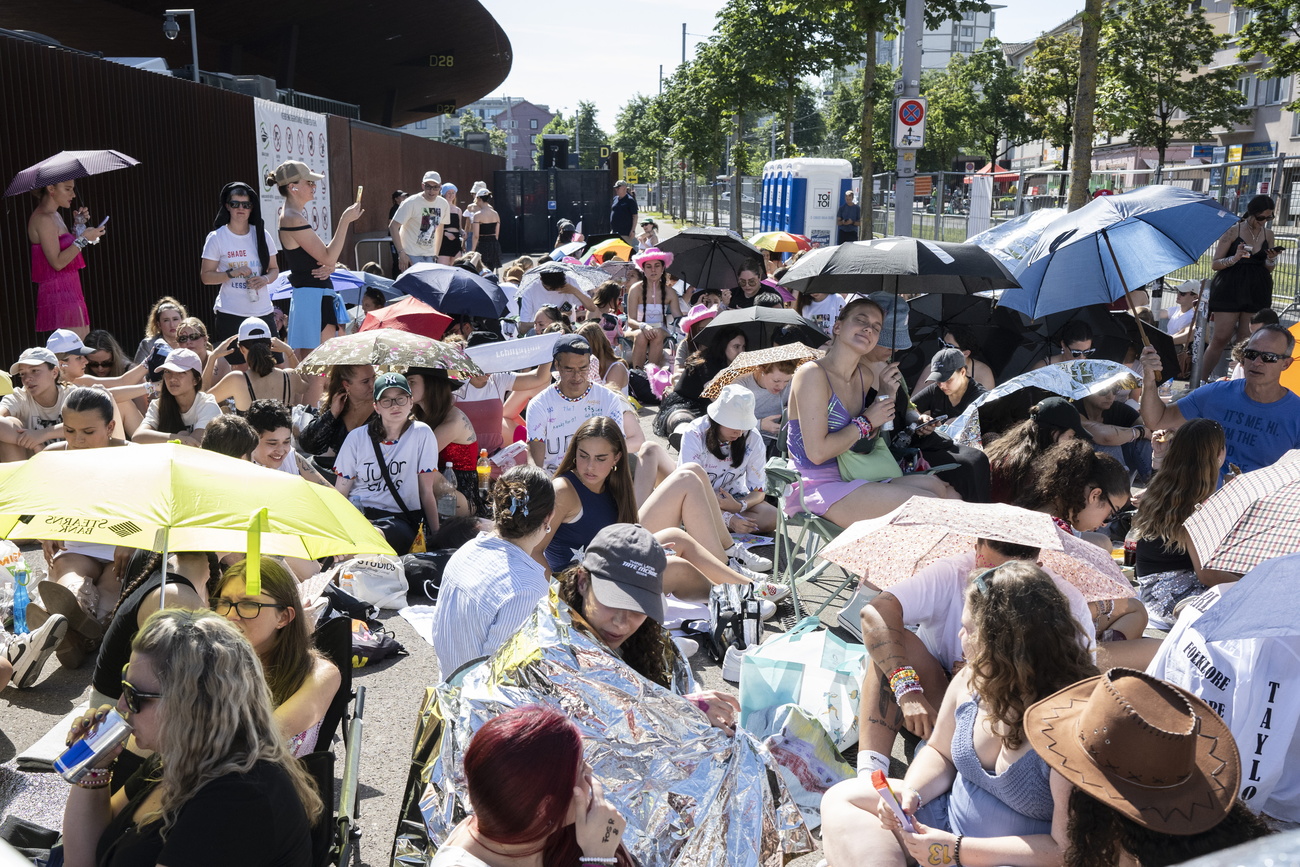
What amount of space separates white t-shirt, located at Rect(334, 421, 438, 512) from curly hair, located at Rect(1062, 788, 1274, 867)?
13.9 feet

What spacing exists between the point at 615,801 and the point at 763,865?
0.47 metres

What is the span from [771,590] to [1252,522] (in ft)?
8.93

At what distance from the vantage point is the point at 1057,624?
2775 mm

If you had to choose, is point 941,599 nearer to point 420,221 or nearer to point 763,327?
point 763,327

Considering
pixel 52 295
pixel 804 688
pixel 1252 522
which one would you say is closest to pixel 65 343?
pixel 52 295

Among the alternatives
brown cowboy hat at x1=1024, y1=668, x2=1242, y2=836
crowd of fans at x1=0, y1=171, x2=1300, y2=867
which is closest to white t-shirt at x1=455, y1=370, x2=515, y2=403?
crowd of fans at x1=0, y1=171, x2=1300, y2=867

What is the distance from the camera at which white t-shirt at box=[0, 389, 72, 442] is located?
6254 millimetres

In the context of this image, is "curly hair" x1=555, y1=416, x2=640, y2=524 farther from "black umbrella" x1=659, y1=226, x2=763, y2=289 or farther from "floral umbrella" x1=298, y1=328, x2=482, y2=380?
"black umbrella" x1=659, y1=226, x2=763, y2=289

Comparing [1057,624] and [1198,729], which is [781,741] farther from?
[1198,729]

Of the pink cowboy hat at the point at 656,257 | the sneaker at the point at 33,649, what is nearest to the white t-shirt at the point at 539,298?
the pink cowboy hat at the point at 656,257

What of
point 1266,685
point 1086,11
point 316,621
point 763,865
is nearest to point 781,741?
point 763,865

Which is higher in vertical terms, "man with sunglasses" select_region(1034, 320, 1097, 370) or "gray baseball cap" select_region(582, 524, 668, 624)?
"man with sunglasses" select_region(1034, 320, 1097, 370)

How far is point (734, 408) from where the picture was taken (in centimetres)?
597

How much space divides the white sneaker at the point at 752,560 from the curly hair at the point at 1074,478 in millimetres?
1813
